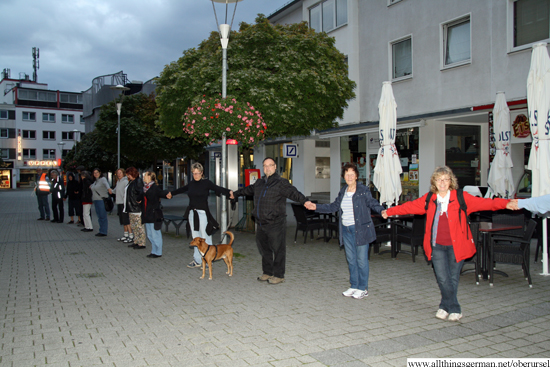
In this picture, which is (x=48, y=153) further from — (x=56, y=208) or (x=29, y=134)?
(x=56, y=208)

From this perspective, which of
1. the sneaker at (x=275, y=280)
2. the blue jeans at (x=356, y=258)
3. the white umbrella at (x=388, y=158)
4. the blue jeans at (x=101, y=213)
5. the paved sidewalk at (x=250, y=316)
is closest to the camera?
the paved sidewalk at (x=250, y=316)

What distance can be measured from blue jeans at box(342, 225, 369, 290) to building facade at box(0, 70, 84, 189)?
6819cm

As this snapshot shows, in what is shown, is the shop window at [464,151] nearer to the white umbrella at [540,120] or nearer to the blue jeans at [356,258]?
the white umbrella at [540,120]

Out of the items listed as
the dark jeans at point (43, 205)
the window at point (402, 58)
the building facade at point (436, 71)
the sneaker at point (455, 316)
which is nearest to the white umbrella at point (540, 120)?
the sneaker at point (455, 316)

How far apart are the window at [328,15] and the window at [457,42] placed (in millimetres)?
5286

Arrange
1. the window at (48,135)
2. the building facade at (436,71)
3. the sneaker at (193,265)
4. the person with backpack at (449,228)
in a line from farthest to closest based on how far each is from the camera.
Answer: the window at (48,135), the building facade at (436,71), the sneaker at (193,265), the person with backpack at (449,228)

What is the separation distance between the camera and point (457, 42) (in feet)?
48.9

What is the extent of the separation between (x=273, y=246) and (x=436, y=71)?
37.6 ft

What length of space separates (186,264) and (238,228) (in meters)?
5.17

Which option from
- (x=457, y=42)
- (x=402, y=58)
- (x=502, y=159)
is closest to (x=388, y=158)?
(x=502, y=159)

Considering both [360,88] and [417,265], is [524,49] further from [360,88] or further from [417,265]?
[417,265]

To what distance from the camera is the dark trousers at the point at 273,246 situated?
6648mm

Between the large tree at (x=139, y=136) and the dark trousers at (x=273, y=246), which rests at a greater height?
the large tree at (x=139, y=136)

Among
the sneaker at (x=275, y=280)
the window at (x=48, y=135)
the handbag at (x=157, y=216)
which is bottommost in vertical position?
the sneaker at (x=275, y=280)
